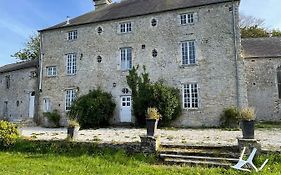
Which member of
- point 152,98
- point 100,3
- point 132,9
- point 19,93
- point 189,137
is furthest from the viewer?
point 100,3

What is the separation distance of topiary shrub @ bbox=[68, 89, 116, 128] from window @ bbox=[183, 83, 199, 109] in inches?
218

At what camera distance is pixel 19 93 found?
25.2m

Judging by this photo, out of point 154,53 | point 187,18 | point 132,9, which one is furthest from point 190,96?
point 132,9

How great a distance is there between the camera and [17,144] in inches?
423

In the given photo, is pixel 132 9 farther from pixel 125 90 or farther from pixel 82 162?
pixel 82 162

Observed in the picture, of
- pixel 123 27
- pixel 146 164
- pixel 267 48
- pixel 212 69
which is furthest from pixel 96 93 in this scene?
pixel 267 48

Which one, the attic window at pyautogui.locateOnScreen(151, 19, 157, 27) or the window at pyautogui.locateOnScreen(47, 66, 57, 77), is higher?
the attic window at pyautogui.locateOnScreen(151, 19, 157, 27)

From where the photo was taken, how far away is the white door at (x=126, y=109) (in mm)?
19812

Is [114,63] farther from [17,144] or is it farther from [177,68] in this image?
[17,144]

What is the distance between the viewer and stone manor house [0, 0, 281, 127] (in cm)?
1791

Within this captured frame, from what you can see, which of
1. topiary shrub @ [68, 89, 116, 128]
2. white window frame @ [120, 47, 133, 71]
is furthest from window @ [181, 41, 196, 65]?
topiary shrub @ [68, 89, 116, 128]

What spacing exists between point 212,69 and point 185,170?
12216 millimetres

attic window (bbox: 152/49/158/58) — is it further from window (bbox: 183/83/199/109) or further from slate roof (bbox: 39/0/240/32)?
window (bbox: 183/83/199/109)

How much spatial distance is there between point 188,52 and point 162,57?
196 cm
